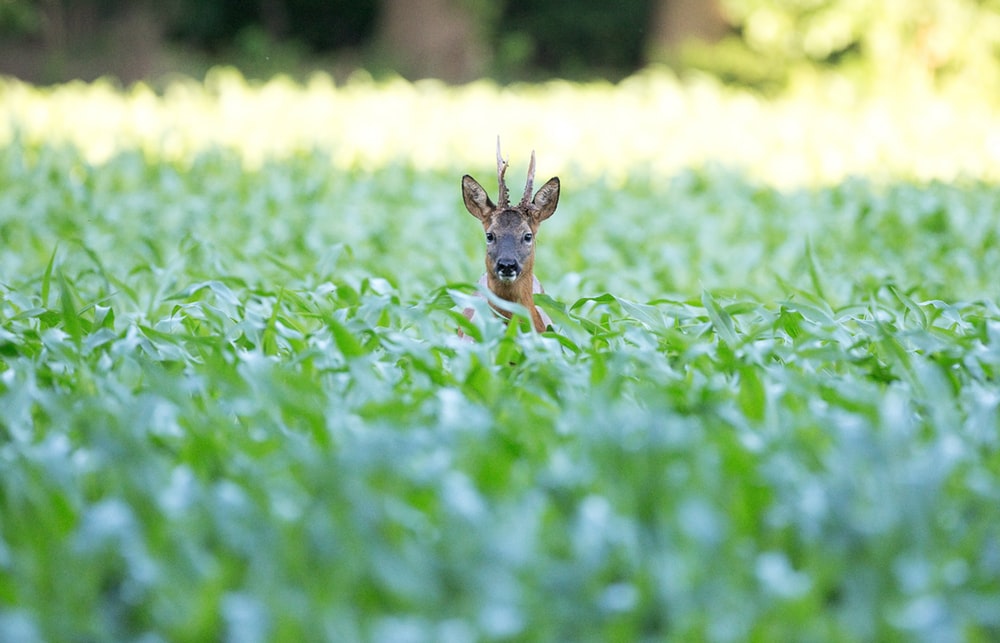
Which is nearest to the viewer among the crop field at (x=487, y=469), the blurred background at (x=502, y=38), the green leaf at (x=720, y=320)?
the crop field at (x=487, y=469)

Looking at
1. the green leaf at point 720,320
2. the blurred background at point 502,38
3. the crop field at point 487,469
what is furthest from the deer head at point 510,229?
the blurred background at point 502,38

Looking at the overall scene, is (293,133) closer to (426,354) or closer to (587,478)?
(426,354)

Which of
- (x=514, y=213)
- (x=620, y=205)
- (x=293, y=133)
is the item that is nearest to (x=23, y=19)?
(x=293, y=133)

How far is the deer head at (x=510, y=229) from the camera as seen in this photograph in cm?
366

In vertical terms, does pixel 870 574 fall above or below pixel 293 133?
below

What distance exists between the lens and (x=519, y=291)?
381 cm

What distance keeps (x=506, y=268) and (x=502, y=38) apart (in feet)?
64.6

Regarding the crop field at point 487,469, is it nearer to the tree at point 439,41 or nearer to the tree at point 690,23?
the tree at point 439,41

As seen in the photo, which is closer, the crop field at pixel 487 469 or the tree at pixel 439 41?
the crop field at pixel 487 469

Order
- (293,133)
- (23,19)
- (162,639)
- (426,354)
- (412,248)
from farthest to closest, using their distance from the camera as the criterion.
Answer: (23,19) → (293,133) → (412,248) → (426,354) → (162,639)

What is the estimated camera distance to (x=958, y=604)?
74.7 inches

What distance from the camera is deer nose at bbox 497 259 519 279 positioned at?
11.8ft

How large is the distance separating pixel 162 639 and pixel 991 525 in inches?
53.9

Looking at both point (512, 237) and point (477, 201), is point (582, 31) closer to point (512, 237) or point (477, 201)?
point (477, 201)
